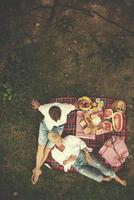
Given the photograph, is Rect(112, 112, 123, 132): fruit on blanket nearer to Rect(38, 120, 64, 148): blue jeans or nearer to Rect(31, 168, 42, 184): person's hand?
Rect(38, 120, 64, 148): blue jeans

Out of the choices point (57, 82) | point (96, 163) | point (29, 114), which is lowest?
point (96, 163)

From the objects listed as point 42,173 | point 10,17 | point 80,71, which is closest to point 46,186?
point 42,173

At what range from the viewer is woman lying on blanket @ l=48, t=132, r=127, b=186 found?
595 centimetres

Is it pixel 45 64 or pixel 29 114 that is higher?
pixel 45 64

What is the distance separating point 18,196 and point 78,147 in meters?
1.00

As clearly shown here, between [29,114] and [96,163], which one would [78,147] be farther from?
[29,114]

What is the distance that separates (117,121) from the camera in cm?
607

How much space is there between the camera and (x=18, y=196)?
6141 mm

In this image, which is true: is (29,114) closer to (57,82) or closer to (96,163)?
(57,82)

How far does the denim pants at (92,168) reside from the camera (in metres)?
5.97

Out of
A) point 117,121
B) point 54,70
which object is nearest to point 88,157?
point 117,121

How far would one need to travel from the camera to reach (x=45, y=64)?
243 inches

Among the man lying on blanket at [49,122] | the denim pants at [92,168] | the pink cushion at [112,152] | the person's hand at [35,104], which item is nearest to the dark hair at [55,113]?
the man lying on blanket at [49,122]

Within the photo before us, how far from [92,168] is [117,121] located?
26.0 inches
